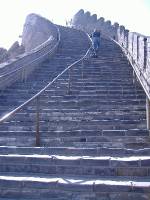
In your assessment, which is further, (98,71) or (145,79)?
(98,71)

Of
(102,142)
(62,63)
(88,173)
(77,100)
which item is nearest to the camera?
(88,173)

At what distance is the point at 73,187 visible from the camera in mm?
5203

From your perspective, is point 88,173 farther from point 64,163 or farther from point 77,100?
point 77,100

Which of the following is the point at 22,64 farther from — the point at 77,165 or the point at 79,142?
the point at 77,165

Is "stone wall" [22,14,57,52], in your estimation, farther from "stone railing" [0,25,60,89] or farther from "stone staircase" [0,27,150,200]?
"stone staircase" [0,27,150,200]

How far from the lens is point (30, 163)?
5.91 m

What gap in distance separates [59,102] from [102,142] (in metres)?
2.68

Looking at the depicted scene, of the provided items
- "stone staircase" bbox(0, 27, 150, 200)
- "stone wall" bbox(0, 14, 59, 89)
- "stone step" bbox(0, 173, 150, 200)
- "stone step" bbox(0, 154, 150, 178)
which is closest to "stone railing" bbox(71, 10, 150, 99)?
"stone staircase" bbox(0, 27, 150, 200)

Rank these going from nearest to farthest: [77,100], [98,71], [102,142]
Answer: [102,142] < [77,100] < [98,71]

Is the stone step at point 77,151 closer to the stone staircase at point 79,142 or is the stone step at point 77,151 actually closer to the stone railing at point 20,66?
the stone staircase at point 79,142

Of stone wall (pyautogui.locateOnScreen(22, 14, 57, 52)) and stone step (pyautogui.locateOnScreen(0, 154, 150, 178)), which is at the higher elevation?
stone wall (pyautogui.locateOnScreen(22, 14, 57, 52))

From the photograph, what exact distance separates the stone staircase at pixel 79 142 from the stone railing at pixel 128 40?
0.62 meters

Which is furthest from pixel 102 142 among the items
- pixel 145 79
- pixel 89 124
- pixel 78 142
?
pixel 145 79

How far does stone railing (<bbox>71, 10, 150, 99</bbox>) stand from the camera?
978 cm
